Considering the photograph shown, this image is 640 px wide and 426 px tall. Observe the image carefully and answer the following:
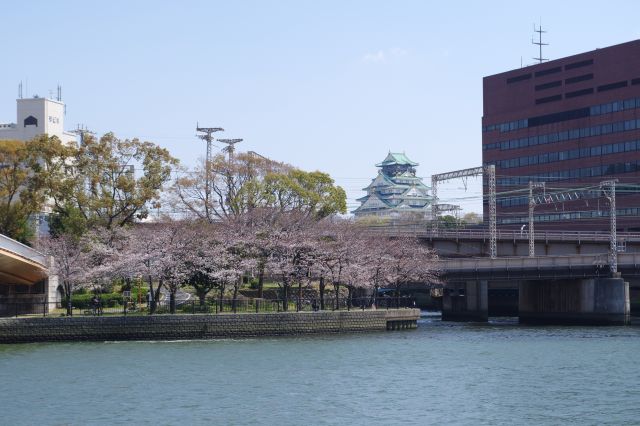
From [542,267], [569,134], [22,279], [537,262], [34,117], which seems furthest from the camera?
[569,134]

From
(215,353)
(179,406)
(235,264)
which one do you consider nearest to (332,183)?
(235,264)

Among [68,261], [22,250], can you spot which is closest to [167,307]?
[68,261]

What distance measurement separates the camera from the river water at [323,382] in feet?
123

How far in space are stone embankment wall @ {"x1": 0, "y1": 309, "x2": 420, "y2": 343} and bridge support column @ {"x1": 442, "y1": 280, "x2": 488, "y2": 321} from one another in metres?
33.9

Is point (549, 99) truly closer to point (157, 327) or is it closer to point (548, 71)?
point (548, 71)

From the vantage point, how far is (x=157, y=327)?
64.3m

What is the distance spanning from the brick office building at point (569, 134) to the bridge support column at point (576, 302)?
40.4 meters

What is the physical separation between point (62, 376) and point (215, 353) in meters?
11.1

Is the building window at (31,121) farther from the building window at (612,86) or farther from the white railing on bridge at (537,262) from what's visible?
the building window at (612,86)

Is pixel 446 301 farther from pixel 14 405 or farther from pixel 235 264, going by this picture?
pixel 14 405

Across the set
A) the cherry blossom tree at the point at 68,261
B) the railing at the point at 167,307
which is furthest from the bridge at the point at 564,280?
the cherry blossom tree at the point at 68,261

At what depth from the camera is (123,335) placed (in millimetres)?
63906

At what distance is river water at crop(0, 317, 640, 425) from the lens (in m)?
37.3

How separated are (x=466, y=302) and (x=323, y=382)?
57747mm
